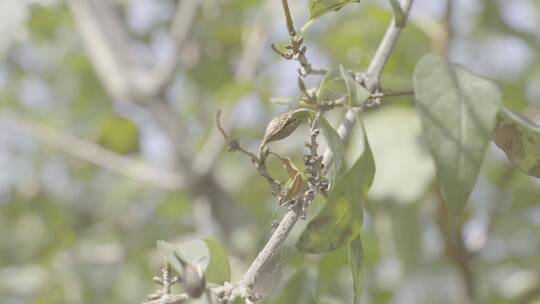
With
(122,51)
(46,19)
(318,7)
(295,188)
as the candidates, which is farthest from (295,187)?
(46,19)

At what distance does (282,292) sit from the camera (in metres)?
0.66

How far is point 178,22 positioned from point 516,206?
0.58 metres

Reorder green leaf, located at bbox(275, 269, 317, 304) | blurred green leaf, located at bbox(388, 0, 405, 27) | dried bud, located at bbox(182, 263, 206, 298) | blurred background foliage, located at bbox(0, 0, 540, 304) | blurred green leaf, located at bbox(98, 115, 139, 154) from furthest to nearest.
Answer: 1. blurred green leaf, located at bbox(98, 115, 139, 154)
2. blurred background foliage, located at bbox(0, 0, 540, 304)
3. green leaf, located at bbox(275, 269, 317, 304)
4. blurred green leaf, located at bbox(388, 0, 405, 27)
5. dried bud, located at bbox(182, 263, 206, 298)

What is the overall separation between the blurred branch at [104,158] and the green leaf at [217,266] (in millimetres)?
810

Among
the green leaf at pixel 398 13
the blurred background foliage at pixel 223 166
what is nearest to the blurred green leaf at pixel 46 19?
the blurred background foliage at pixel 223 166

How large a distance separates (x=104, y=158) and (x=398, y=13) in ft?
3.24

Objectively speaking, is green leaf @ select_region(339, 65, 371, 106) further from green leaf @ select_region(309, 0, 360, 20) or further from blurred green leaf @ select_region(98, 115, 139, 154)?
blurred green leaf @ select_region(98, 115, 139, 154)

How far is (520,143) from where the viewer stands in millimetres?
524

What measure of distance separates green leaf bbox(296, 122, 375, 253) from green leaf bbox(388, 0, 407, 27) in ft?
0.36

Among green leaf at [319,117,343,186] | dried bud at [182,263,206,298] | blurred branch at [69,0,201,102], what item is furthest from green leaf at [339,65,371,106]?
blurred branch at [69,0,201,102]

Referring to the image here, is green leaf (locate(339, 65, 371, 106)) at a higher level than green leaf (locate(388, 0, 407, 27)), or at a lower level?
lower

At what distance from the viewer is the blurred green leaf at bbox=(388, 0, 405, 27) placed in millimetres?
526

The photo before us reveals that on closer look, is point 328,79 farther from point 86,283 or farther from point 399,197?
point 86,283

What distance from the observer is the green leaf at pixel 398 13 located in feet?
1.73
